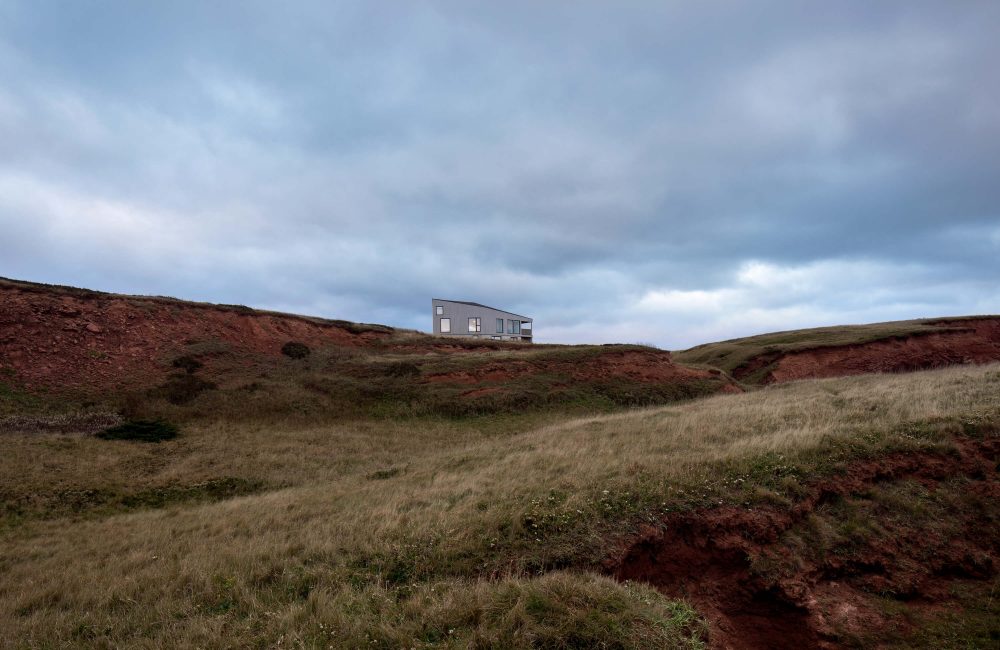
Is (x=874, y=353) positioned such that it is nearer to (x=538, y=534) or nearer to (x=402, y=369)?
(x=402, y=369)

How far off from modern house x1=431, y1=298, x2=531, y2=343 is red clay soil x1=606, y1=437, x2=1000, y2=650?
161 ft

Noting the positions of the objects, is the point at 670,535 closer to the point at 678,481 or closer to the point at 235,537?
the point at 678,481

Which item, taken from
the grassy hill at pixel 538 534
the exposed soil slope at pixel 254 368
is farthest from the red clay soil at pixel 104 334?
the grassy hill at pixel 538 534

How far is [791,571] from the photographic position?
6250 millimetres

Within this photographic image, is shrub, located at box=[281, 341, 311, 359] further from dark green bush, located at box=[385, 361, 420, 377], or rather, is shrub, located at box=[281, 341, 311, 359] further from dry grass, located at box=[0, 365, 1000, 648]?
dry grass, located at box=[0, 365, 1000, 648]

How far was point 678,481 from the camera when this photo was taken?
7.88 m

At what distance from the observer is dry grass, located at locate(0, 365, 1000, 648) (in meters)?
4.88

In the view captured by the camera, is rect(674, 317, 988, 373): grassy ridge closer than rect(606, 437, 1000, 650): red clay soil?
No

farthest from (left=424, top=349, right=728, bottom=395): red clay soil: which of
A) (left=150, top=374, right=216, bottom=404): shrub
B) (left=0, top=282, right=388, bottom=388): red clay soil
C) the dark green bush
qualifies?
(left=0, top=282, right=388, bottom=388): red clay soil

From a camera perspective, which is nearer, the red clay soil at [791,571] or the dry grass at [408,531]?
the dry grass at [408,531]

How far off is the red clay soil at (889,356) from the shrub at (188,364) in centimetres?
3823

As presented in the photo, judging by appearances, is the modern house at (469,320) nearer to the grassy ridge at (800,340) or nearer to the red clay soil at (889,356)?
the grassy ridge at (800,340)

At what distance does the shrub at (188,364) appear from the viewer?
85.4 ft

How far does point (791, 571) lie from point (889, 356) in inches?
1603
